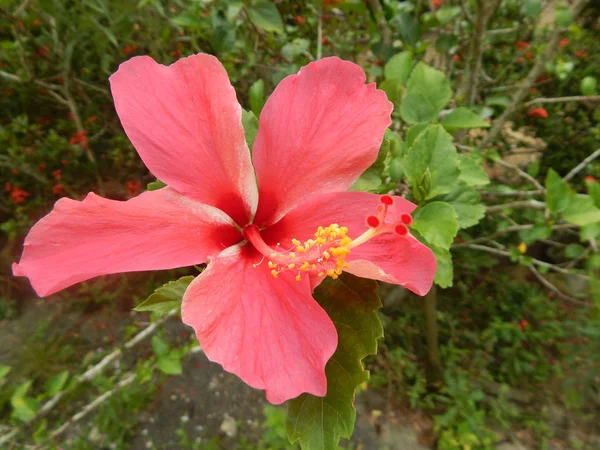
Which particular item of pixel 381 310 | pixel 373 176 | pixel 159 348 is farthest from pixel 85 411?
pixel 381 310

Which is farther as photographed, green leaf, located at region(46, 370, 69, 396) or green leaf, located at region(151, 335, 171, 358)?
green leaf, located at region(151, 335, 171, 358)

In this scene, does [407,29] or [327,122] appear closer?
[327,122]

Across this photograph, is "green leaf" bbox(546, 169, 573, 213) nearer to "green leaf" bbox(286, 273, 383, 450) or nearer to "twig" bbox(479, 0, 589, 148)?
"twig" bbox(479, 0, 589, 148)

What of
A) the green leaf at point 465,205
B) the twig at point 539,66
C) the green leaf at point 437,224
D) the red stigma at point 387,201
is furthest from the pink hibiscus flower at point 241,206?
the twig at point 539,66

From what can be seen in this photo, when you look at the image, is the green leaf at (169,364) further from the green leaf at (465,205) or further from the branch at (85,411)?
the green leaf at (465,205)

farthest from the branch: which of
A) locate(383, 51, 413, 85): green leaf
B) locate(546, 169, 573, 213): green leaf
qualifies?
locate(546, 169, 573, 213): green leaf

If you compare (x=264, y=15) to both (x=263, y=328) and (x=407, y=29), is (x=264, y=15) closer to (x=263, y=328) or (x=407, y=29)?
(x=407, y=29)
